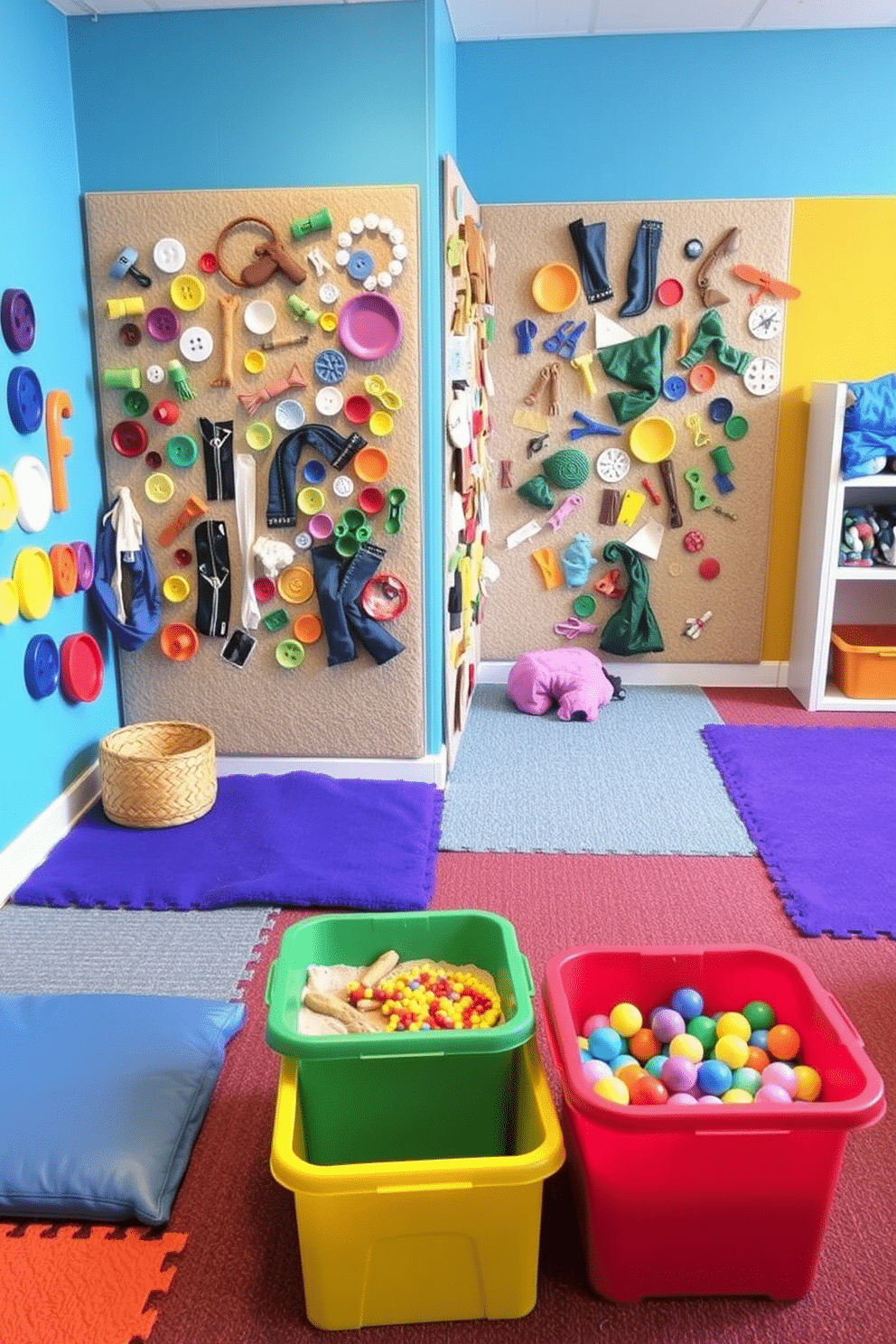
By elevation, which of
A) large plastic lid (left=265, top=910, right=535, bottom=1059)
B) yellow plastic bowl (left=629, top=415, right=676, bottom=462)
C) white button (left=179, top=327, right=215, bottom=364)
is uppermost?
white button (left=179, top=327, right=215, bottom=364)

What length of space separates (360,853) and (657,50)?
9.27ft

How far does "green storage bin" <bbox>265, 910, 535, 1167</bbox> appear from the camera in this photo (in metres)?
1.49

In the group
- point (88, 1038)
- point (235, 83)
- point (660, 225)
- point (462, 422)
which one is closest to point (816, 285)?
point (660, 225)

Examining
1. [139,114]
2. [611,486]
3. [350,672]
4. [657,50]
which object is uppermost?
[657,50]

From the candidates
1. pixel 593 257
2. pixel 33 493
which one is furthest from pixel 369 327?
pixel 593 257

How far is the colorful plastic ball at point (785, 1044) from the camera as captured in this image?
1654mm

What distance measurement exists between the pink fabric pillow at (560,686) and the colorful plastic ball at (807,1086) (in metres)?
2.24

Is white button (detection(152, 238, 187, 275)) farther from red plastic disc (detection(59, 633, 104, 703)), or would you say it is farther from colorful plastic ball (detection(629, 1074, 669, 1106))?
colorful plastic ball (detection(629, 1074, 669, 1106))

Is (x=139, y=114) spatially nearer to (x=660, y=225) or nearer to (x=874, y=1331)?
(x=660, y=225)

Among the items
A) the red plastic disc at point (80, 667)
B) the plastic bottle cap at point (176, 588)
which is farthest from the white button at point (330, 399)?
the red plastic disc at point (80, 667)

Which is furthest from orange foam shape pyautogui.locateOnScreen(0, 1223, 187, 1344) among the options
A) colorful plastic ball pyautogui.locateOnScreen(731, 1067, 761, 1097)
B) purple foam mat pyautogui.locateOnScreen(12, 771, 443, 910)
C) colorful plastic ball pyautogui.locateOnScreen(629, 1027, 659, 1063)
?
purple foam mat pyautogui.locateOnScreen(12, 771, 443, 910)

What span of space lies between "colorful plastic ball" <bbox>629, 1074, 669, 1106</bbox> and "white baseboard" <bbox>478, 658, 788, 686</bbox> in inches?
108

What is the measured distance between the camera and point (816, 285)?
3891 millimetres

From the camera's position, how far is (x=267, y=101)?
9.42 feet
